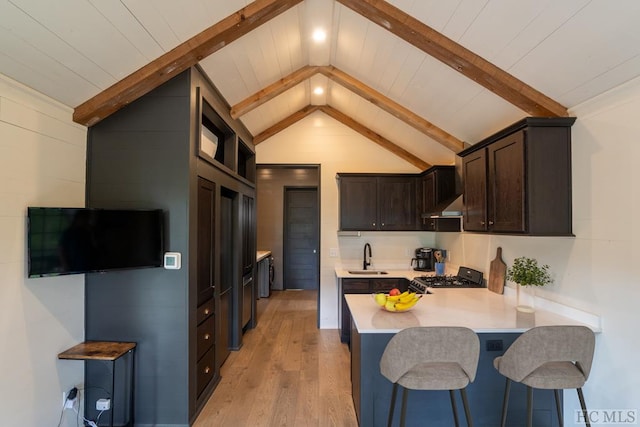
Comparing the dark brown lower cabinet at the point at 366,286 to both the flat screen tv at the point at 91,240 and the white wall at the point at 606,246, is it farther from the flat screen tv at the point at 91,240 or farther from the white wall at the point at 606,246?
the flat screen tv at the point at 91,240

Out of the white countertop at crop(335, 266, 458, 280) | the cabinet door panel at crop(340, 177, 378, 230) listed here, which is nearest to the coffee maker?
the white countertop at crop(335, 266, 458, 280)

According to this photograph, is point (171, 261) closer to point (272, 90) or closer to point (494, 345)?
point (272, 90)

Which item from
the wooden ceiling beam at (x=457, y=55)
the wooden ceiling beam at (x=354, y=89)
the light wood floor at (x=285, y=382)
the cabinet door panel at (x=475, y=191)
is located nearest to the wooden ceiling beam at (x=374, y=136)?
the wooden ceiling beam at (x=354, y=89)

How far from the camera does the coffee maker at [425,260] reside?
175 inches

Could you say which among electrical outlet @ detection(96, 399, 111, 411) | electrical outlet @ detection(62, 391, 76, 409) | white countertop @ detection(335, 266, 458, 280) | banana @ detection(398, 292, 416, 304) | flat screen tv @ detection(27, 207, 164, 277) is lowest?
electrical outlet @ detection(96, 399, 111, 411)

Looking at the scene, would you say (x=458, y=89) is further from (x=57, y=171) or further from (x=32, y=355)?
(x=32, y=355)

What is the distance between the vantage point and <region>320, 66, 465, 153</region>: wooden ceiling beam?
3475mm

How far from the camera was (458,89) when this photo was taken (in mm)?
2689

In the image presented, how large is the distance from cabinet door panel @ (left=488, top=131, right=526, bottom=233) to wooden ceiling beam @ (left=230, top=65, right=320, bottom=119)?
6.83 feet

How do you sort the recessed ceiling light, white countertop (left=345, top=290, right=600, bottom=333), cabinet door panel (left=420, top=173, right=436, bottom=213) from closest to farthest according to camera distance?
white countertop (left=345, top=290, right=600, bottom=333)
the recessed ceiling light
cabinet door panel (left=420, top=173, right=436, bottom=213)

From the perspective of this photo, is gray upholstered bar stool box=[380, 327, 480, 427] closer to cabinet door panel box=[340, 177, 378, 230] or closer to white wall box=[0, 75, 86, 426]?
white wall box=[0, 75, 86, 426]

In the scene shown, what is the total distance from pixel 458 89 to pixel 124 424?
3737 mm

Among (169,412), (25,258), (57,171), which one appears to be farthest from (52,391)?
(57,171)

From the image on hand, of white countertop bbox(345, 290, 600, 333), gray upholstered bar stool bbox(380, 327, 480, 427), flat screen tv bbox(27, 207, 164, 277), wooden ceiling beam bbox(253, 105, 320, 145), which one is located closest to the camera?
gray upholstered bar stool bbox(380, 327, 480, 427)
